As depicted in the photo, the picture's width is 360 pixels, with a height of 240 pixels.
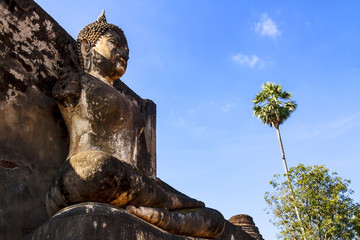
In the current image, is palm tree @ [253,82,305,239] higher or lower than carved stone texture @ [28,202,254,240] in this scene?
higher

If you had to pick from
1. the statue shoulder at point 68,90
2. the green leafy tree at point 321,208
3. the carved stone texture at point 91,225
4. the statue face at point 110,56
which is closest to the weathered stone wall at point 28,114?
the statue shoulder at point 68,90

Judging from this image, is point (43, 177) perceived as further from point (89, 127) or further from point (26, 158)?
→ point (89, 127)

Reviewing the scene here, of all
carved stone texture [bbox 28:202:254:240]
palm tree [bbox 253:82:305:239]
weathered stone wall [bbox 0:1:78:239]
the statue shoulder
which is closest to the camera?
carved stone texture [bbox 28:202:254:240]

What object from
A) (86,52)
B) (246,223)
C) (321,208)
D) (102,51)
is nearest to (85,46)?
(86,52)

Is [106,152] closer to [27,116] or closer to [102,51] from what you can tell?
[27,116]

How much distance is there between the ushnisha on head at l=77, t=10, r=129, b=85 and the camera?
3926mm

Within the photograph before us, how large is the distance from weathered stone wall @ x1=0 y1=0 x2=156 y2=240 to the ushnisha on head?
7.9 inches

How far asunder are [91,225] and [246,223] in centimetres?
555

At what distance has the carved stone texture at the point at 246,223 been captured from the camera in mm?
7211

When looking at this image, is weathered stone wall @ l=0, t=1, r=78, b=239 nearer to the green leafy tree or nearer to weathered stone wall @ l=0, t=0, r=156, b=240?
weathered stone wall @ l=0, t=0, r=156, b=240

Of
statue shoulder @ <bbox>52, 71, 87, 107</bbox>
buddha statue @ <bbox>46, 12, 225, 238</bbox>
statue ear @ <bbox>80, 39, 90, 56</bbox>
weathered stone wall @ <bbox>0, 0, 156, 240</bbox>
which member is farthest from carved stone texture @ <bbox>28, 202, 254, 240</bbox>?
statue ear @ <bbox>80, 39, 90, 56</bbox>

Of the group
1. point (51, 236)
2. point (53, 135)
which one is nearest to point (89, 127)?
point (53, 135)

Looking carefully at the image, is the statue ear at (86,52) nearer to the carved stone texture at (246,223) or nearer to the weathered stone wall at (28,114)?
the weathered stone wall at (28,114)

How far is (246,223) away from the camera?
743cm
